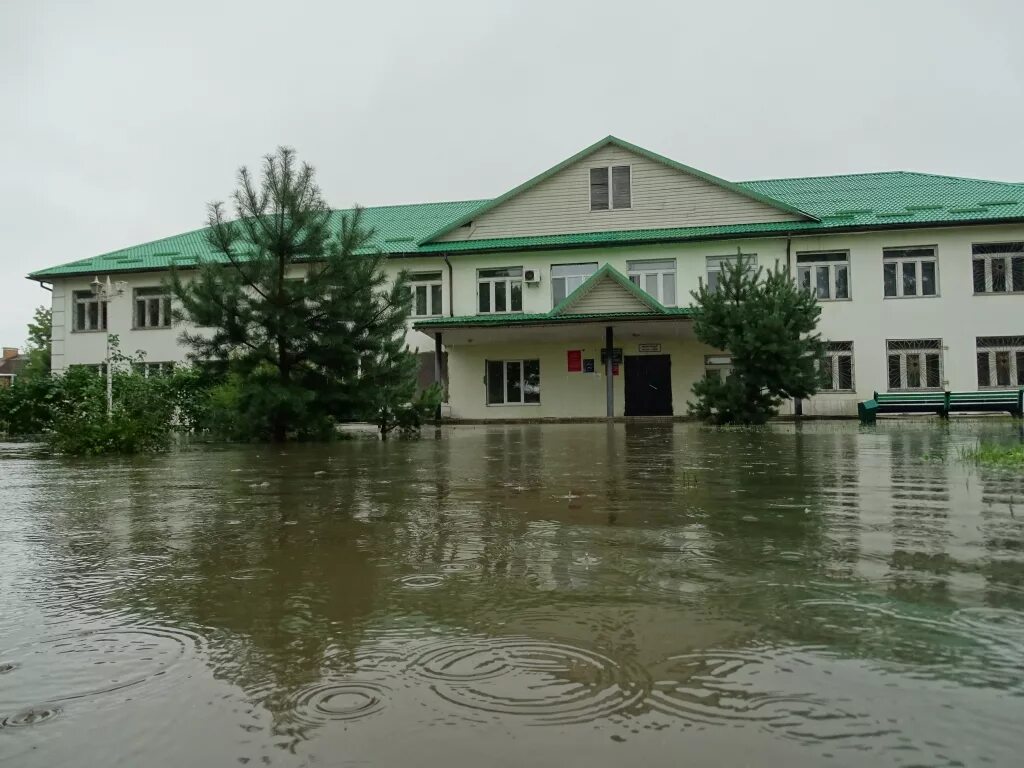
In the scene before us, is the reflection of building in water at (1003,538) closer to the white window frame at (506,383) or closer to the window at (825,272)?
the window at (825,272)

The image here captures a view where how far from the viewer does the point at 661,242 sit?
26.7 m

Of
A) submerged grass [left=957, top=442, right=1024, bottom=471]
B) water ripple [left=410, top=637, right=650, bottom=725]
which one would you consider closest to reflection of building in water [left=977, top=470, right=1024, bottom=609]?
submerged grass [left=957, top=442, right=1024, bottom=471]

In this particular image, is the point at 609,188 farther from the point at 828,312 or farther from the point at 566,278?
the point at 828,312

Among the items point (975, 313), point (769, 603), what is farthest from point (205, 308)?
point (975, 313)

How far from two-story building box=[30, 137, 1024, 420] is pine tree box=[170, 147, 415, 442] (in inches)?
415

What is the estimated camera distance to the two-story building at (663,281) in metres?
25.0

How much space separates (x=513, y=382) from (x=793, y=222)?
11.2m

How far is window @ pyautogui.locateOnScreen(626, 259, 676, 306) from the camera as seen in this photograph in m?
27.2

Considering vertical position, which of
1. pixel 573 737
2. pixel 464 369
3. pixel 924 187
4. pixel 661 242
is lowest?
pixel 573 737

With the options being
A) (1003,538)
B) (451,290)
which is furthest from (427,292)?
(1003,538)

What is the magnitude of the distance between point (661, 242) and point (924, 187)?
35.0ft

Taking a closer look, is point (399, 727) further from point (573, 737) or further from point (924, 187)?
point (924, 187)

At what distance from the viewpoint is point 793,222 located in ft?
86.0

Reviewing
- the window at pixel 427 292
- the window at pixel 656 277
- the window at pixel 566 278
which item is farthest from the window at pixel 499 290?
the window at pixel 656 277
